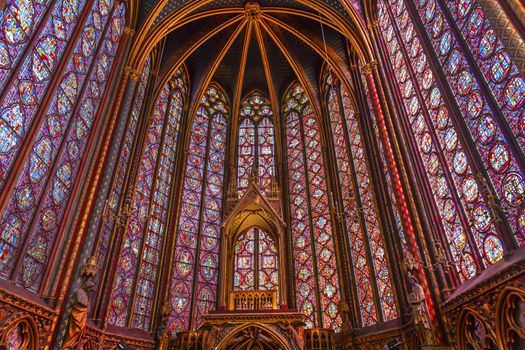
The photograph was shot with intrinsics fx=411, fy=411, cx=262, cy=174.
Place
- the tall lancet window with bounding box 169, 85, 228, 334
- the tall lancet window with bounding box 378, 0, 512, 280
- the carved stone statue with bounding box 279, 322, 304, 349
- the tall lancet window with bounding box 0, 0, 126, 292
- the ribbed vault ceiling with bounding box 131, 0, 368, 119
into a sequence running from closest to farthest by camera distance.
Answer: the tall lancet window with bounding box 378, 0, 512, 280
the tall lancet window with bounding box 0, 0, 126, 292
the carved stone statue with bounding box 279, 322, 304, 349
the tall lancet window with bounding box 169, 85, 228, 334
the ribbed vault ceiling with bounding box 131, 0, 368, 119

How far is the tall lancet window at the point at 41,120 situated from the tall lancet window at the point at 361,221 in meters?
7.12

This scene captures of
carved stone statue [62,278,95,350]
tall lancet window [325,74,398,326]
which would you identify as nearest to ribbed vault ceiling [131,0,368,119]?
tall lancet window [325,74,398,326]

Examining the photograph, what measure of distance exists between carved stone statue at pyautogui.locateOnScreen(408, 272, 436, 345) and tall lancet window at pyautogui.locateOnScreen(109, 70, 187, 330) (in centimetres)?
785

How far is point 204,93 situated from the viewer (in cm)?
1889

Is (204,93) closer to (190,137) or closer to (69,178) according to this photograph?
(190,137)

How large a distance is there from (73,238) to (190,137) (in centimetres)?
865

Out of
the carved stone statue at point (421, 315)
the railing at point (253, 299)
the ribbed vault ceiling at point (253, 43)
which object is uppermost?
the ribbed vault ceiling at point (253, 43)

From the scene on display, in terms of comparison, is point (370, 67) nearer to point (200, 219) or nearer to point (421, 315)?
point (421, 315)

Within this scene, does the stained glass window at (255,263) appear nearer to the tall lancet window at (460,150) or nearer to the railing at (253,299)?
the railing at (253,299)

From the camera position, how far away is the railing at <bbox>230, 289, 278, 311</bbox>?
37.4 ft

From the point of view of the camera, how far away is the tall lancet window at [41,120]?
789 cm

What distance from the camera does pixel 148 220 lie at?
1383cm

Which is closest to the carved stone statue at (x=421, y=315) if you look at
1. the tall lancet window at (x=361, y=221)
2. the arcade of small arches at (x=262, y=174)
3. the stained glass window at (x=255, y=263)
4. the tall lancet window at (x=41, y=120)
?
the arcade of small arches at (x=262, y=174)

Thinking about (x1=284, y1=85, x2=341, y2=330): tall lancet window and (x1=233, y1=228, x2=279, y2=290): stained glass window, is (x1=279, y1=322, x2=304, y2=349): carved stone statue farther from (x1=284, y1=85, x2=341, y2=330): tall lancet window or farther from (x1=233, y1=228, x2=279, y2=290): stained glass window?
(x1=233, y1=228, x2=279, y2=290): stained glass window
